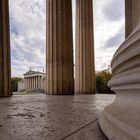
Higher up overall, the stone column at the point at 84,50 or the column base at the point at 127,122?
the stone column at the point at 84,50

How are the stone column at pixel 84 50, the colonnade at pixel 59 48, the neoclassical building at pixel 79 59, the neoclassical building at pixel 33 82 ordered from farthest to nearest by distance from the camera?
the neoclassical building at pixel 33 82, the stone column at pixel 84 50, the colonnade at pixel 59 48, the neoclassical building at pixel 79 59

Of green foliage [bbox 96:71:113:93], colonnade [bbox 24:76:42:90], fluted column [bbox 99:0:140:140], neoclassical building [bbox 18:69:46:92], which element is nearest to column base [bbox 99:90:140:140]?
fluted column [bbox 99:0:140:140]

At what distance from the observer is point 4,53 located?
10258 mm

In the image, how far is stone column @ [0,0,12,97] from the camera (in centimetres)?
1014

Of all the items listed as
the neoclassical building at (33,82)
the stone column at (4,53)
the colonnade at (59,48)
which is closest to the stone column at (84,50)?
the colonnade at (59,48)

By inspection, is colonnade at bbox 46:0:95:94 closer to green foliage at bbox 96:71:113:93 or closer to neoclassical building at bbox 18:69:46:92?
green foliage at bbox 96:71:113:93

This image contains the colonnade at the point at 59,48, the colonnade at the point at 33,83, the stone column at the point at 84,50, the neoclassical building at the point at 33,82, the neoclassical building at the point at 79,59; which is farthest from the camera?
the colonnade at the point at 33,83

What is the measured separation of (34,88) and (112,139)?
27.1 m

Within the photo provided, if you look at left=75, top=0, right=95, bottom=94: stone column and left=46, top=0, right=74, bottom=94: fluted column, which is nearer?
left=46, top=0, right=74, bottom=94: fluted column

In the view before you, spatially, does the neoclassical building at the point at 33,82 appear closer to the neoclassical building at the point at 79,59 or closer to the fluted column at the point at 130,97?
the neoclassical building at the point at 79,59

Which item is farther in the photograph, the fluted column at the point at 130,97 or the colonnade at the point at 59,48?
the colonnade at the point at 59,48

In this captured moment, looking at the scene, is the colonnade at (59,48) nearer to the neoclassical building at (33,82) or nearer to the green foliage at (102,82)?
the green foliage at (102,82)

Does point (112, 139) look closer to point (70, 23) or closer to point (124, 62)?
point (124, 62)

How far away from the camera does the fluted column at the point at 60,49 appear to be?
12.5m
